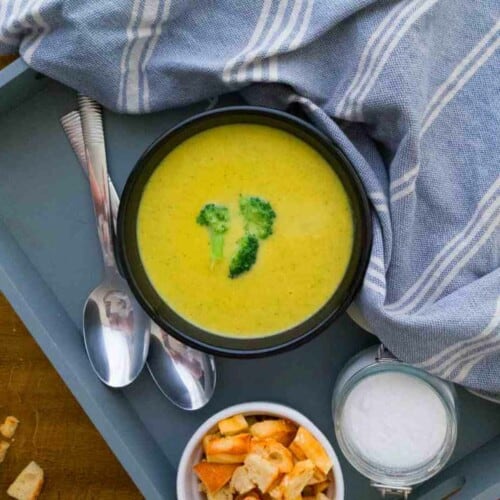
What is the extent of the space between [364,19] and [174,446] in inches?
25.9

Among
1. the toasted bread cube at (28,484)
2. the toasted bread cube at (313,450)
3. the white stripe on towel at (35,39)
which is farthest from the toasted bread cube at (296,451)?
the white stripe on towel at (35,39)

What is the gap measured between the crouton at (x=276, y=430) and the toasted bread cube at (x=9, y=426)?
419mm

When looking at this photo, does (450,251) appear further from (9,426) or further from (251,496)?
(9,426)

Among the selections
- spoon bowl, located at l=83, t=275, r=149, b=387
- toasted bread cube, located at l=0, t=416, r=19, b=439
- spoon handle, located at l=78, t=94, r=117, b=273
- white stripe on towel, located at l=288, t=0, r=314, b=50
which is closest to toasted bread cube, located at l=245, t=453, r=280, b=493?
spoon bowl, located at l=83, t=275, r=149, b=387

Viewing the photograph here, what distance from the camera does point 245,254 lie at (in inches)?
45.2

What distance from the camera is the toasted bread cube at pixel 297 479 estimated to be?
3.92 ft

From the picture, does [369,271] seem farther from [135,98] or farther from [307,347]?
[135,98]

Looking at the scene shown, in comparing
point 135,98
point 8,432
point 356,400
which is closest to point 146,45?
point 135,98

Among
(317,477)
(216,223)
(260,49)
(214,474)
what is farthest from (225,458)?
(260,49)

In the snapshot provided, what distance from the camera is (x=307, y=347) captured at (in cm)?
129

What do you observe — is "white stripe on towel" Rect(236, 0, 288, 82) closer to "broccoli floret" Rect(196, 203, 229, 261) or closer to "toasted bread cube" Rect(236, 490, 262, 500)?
"broccoli floret" Rect(196, 203, 229, 261)

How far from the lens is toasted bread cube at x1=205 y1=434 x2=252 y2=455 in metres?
1.22

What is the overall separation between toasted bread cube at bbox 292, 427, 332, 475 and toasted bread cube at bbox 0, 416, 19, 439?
486 millimetres

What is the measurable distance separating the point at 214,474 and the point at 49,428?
0.34 m
